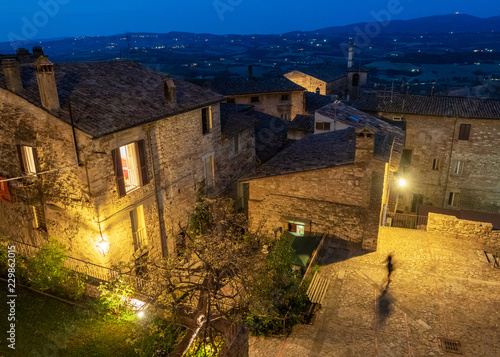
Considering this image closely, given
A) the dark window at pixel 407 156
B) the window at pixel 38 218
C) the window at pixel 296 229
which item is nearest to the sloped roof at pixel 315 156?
the window at pixel 296 229

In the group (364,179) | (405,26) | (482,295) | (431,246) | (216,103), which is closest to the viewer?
(482,295)

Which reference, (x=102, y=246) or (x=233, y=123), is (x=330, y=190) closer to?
(x=233, y=123)

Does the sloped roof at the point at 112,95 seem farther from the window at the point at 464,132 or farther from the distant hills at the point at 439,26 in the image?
the distant hills at the point at 439,26

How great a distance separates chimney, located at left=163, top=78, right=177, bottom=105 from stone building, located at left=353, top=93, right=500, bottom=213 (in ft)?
58.4

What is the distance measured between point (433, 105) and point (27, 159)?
2796 cm

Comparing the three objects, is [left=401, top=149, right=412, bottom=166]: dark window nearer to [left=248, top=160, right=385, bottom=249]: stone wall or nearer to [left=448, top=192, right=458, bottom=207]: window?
[left=448, top=192, right=458, bottom=207]: window

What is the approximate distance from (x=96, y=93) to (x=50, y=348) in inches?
364

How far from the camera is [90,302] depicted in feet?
40.9

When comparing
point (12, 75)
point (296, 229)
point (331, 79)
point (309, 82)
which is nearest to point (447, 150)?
point (296, 229)

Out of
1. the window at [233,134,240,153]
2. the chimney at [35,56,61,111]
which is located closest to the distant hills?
the window at [233,134,240,153]

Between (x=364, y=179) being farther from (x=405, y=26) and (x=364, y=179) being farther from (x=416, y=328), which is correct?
(x=405, y=26)

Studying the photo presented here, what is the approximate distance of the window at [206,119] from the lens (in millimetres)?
19042

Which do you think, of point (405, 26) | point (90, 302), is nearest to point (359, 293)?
point (90, 302)

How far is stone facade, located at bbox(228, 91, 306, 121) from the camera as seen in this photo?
41.8 meters
